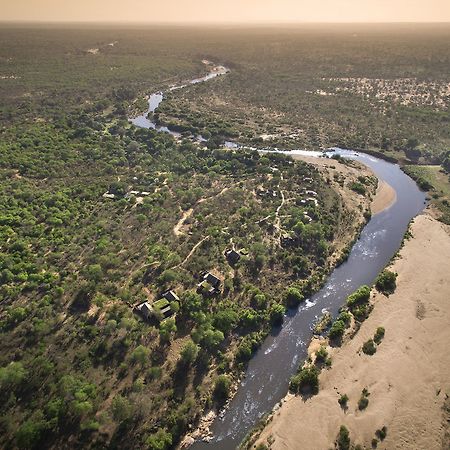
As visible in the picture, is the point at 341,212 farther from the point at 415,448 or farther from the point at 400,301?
the point at 415,448

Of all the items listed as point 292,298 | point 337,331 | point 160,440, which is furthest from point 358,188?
point 160,440

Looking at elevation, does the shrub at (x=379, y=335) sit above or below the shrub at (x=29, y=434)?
below

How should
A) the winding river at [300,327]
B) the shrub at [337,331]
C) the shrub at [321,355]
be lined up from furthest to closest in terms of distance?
the shrub at [337,331] → the shrub at [321,355] → the winding river at [300,327]

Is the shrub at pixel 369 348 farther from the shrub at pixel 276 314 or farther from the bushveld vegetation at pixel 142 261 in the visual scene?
the shrub at pixel 276 314

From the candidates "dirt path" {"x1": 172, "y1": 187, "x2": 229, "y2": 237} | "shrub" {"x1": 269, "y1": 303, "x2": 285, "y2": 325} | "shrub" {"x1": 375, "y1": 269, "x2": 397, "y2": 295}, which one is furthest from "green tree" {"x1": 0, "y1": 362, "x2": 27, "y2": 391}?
"shrub" {"x1": 375, "y1": 269, "x2": 397, "y2": 295}

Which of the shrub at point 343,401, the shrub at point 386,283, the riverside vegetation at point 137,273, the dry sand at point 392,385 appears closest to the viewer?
the dry sand at point 392,385

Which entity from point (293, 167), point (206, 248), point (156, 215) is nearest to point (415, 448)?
point (206, 248)

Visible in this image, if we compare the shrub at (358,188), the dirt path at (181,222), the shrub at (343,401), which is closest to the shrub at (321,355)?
the shrub at (343,401)
